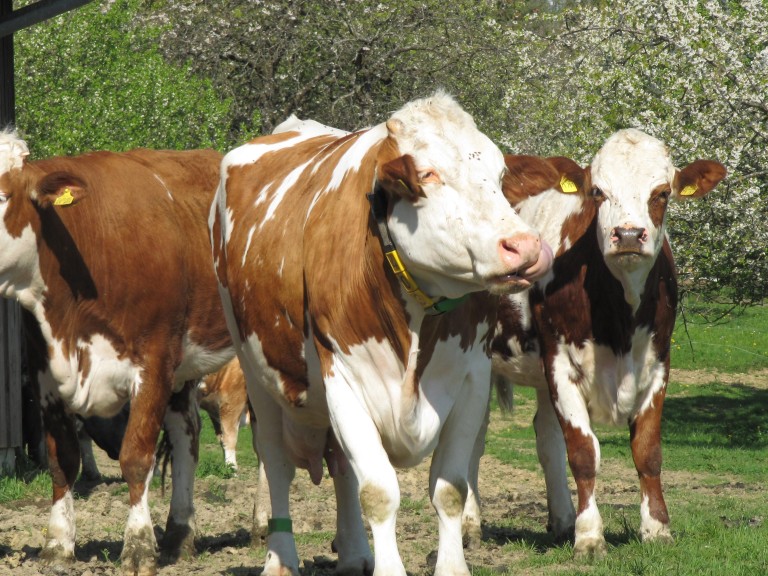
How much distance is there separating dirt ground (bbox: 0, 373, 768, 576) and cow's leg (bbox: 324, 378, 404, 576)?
1795 mm

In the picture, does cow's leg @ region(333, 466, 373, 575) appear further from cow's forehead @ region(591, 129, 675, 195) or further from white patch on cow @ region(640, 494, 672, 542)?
cow's forehead @ region(591, 129, 675, 195)

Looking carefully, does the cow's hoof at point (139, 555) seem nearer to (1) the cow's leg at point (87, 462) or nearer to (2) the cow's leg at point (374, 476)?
(2) the cow's leg at point (374, 476)

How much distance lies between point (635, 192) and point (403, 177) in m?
2.72

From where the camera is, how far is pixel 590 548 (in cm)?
695

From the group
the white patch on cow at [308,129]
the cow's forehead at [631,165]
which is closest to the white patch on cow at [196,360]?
the white patch on cow at [308,129]

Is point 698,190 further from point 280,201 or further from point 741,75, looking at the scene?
point 741,75

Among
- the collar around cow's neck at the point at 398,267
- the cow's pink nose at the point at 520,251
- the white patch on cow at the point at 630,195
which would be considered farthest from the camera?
the white patch on cow at the point at 630,195

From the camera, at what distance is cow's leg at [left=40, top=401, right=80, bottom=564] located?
24.2 ft

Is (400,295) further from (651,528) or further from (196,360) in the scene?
(196,360)

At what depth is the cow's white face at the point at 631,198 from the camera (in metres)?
6.96

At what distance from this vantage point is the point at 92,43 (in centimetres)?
1997

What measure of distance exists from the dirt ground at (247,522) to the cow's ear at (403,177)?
102 inches

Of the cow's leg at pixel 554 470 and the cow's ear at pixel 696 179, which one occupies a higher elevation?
the cow's ear at pixel 696 179

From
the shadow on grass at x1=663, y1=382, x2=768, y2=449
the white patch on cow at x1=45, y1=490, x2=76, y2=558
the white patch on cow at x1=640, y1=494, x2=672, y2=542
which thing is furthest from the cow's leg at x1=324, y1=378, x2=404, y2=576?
the shadow on grass at x1=663, y1=382, x2=768, y2=449
